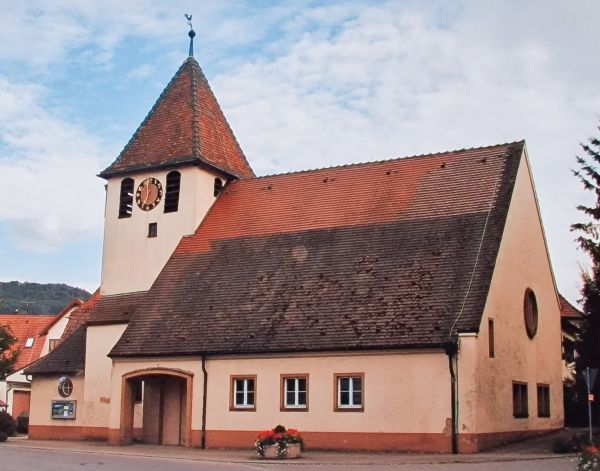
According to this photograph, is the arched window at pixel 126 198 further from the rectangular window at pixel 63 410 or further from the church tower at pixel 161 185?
the rectangular window at pixel 63 410

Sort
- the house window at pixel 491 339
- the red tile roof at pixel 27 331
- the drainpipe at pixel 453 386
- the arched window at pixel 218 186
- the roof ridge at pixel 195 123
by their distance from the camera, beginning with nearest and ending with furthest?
the drainpipe at pixel 453 386, the house window at pixel 491 339, the roof ridge at pixel 195 123, the arched window at pixel 218 186, the red tile roof at pixel 27 331

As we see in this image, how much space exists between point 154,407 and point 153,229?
7.49 m

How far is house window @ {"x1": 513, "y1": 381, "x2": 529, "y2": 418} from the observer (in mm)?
29078

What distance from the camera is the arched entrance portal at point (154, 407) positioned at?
32344mm

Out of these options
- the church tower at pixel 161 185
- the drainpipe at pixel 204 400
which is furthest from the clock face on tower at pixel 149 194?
the drainpipe at pixel 204 400

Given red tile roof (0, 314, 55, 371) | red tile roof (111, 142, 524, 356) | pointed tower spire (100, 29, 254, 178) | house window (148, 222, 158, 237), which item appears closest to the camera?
red tile roof (111, 142, 524, 356)

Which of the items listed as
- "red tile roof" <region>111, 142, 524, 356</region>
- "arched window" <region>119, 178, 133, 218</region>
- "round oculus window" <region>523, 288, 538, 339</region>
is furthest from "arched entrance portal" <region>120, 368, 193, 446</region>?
"round oculus window" <region>523, 288, 538, 339</region>

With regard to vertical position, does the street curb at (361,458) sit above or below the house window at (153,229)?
below

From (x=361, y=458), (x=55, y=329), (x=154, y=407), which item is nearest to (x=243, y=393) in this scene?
(x=154, y=407)

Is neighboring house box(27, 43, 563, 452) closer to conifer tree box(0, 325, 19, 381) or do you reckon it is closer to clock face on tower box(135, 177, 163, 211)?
clock face on tower box(135, 177, 163, 211)

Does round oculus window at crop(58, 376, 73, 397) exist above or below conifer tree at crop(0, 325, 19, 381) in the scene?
below

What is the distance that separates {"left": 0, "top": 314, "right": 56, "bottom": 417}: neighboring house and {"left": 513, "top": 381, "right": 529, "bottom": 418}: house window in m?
34.2

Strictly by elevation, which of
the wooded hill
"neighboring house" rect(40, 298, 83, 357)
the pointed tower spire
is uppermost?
the wooded hill

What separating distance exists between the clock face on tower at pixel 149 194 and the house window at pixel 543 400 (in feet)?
54.7
